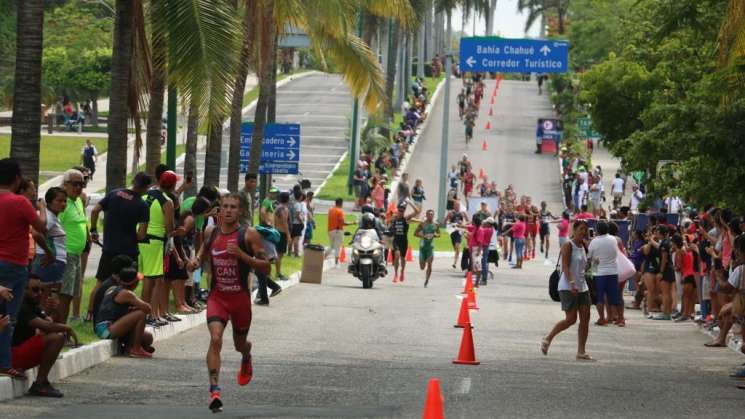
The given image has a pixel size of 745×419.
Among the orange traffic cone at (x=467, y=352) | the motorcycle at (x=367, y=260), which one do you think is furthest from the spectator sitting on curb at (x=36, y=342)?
the motorcycle at (x=367, y=260)

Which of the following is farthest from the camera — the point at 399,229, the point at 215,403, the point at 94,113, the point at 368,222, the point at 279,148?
the point at 94,113

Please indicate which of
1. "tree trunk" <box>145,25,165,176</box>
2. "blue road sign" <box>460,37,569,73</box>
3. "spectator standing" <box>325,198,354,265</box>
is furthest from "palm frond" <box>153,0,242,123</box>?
"blue road sign" <box>460,37,569,73</box>

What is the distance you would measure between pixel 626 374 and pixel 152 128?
11035mm

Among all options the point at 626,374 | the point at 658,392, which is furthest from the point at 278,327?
the point at 658,392

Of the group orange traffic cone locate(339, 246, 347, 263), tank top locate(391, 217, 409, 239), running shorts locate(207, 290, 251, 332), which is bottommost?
orange traffic cone locate(339, 246, 347, 263)

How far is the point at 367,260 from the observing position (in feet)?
98.1

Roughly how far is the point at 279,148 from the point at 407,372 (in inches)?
978

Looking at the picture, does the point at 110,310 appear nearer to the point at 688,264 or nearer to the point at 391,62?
the point at 688,264

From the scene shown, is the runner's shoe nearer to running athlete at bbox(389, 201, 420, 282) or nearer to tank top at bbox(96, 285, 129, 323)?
tank top at bbox(96, 285, 129, 323)

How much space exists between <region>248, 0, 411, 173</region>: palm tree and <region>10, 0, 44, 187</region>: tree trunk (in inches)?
331

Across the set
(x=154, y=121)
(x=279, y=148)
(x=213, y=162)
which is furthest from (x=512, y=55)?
(x=154, y=121)

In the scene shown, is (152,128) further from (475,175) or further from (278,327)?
(475,175)

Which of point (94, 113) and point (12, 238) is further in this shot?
point (94, 113)

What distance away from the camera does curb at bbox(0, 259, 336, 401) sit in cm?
1252
